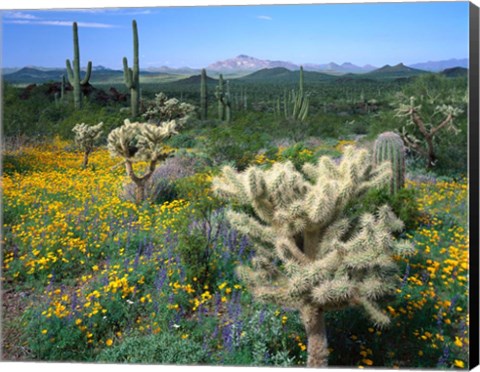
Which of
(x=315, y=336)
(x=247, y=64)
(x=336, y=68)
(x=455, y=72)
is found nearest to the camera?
(x=315, y=336)

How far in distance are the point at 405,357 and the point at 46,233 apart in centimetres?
328

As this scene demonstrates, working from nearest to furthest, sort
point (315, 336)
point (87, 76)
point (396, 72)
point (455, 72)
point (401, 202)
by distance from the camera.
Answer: point (315, 336)
point (455, 72)
point (401, 202)
point (396, 72)
point (87, 76)

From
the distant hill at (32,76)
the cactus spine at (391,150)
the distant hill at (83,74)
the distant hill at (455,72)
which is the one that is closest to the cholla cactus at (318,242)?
the cactus spine at (391,150)

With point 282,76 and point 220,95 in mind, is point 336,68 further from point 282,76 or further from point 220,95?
point 220,95

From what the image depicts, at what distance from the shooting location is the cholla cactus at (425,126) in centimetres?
531

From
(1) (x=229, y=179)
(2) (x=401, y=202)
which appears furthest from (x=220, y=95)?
(2) (x=401, y=202)

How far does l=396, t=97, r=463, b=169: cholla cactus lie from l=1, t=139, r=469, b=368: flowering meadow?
27 cm

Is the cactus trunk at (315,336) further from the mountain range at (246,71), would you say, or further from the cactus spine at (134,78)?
the cactus spine at (134,78)

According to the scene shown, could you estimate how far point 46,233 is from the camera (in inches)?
231

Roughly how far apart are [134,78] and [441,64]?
2711 millimetres

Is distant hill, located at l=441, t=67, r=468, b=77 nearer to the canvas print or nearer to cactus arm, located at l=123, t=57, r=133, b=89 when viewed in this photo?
the canvas print

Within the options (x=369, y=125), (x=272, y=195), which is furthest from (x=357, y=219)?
(x=369, y=125)

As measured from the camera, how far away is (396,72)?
18.3ft

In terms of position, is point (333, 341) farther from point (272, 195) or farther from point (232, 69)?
A: point (232, 69)
